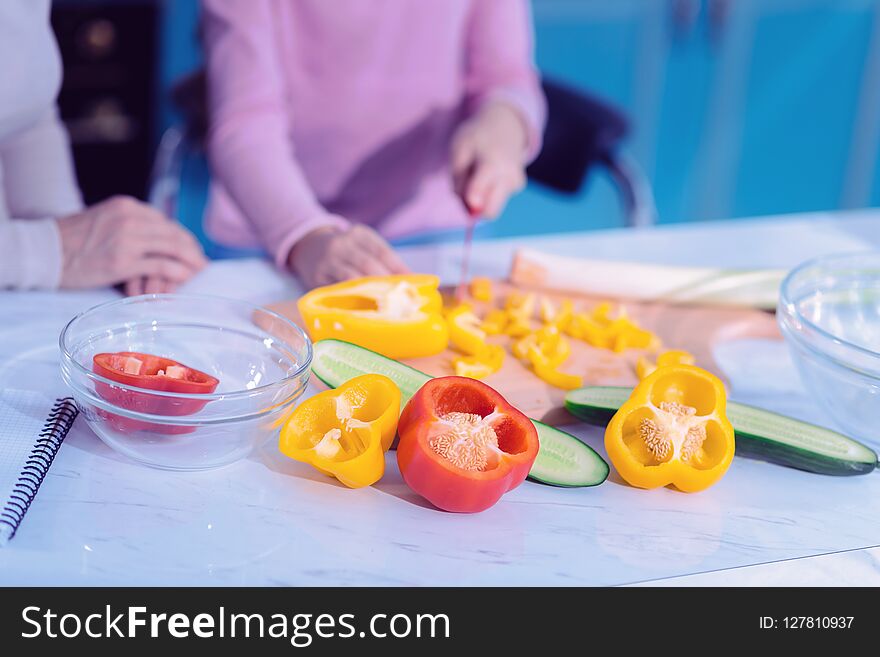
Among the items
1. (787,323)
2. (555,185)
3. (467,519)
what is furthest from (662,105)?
(467,519)

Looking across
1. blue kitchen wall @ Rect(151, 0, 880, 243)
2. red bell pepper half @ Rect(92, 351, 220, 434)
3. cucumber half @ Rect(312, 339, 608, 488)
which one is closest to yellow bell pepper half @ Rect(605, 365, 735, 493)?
cucumber half @ Rect(312, 339, 608, 488)

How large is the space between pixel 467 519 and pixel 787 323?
1.32ft

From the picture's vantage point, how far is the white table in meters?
0.70

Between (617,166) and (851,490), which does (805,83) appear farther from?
(851,490)

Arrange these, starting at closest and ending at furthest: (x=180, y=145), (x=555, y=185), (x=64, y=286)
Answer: (x=64, y=286) → (x=180, y=145) → (x=555, y=185)

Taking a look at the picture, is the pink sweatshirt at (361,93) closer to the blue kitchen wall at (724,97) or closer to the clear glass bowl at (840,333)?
the clear glass bowl at (840,333)

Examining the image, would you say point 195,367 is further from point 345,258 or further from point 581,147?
point 581,147

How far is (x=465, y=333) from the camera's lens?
1.04 m

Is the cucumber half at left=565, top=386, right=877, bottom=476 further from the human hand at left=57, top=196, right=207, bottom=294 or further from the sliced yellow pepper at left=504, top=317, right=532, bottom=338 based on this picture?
the human hand at left=57, top=196, right=207, bottom=294

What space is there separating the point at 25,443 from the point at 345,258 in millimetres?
512

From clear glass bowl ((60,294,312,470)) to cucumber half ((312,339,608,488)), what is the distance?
36 millimetres

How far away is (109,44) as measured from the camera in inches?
115

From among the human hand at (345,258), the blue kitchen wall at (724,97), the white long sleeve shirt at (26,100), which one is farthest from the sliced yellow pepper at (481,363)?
the blue kitchen wall at (724,97)

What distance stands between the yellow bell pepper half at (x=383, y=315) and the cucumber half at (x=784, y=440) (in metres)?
0.19
